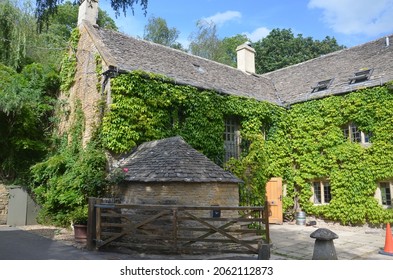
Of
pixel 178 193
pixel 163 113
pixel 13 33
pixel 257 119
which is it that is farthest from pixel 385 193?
pixel 13 33

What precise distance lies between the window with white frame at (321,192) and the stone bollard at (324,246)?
9652mm

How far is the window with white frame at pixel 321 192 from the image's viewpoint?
16141 mm

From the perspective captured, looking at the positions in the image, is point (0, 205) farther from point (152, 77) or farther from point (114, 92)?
point (152, 77)

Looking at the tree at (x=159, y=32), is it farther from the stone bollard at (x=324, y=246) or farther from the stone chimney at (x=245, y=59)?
the stone bollard at (x=324, y=246)

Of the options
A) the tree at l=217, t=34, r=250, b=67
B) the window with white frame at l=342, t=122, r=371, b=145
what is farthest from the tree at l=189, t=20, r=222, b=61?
the window with white frame at l=342, t=122, r=371, b=145

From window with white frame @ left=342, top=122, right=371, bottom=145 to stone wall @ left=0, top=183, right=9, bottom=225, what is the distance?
1616 cm

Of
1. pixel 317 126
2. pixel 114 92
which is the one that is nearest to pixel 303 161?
pixel 317 126

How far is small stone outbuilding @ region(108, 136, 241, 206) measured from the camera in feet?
30.9

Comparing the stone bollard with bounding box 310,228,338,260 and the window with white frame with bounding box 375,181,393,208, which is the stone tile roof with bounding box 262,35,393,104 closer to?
the window with white frame with bounding box 375,181,393,208

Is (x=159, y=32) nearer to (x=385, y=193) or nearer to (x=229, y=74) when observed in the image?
(x=229, y=74)

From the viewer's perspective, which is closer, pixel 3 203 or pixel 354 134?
pixel 3 203

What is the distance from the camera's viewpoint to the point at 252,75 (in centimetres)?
2122

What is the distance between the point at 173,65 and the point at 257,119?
5.21 meters

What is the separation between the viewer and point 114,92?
12227mm
